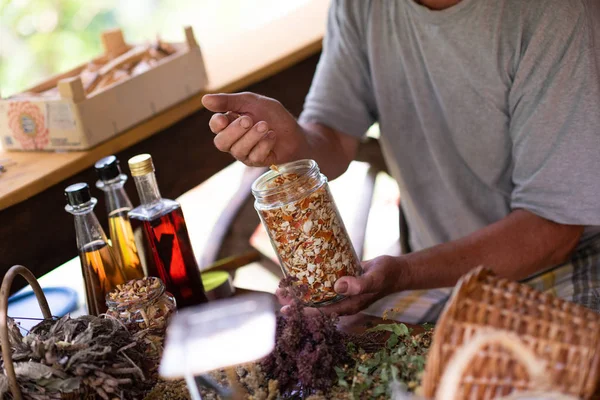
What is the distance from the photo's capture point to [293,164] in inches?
42.1

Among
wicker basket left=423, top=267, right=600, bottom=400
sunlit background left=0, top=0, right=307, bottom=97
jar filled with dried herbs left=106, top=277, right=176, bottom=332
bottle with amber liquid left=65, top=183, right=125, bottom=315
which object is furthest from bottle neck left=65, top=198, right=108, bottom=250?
sunlit background left=0, top=0, right=307, bottom=97

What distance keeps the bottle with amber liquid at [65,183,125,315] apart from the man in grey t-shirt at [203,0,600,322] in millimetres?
240

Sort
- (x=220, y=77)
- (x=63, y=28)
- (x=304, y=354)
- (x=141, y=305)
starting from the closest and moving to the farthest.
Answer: (x=304, y=354) < (x=141, y=305) < (x=220, y=77) < (x=63, y=28)

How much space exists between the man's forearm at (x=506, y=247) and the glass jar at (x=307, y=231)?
28cm

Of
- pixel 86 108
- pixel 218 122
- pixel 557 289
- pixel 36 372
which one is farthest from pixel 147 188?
pixel 557 289

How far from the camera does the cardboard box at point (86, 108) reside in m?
1.35

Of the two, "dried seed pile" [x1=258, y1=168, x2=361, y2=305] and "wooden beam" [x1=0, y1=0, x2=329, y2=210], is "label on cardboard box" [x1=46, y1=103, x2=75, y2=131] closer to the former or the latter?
"wooden beam" [x1=0, y1=0, x2=329, y2=210]

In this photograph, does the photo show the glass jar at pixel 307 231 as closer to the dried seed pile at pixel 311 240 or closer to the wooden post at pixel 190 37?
the dried seed pile at pixel 311 240

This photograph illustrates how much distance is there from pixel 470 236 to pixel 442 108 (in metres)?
0.28

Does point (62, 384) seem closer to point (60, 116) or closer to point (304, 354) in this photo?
point (304, 354)

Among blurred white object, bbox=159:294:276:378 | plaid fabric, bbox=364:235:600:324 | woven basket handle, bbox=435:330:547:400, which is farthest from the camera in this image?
plaid fabric, bbox=364:235:600:324

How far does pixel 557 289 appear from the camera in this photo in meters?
1.41

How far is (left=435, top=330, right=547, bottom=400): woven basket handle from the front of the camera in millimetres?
623

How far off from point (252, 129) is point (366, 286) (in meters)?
0.28
